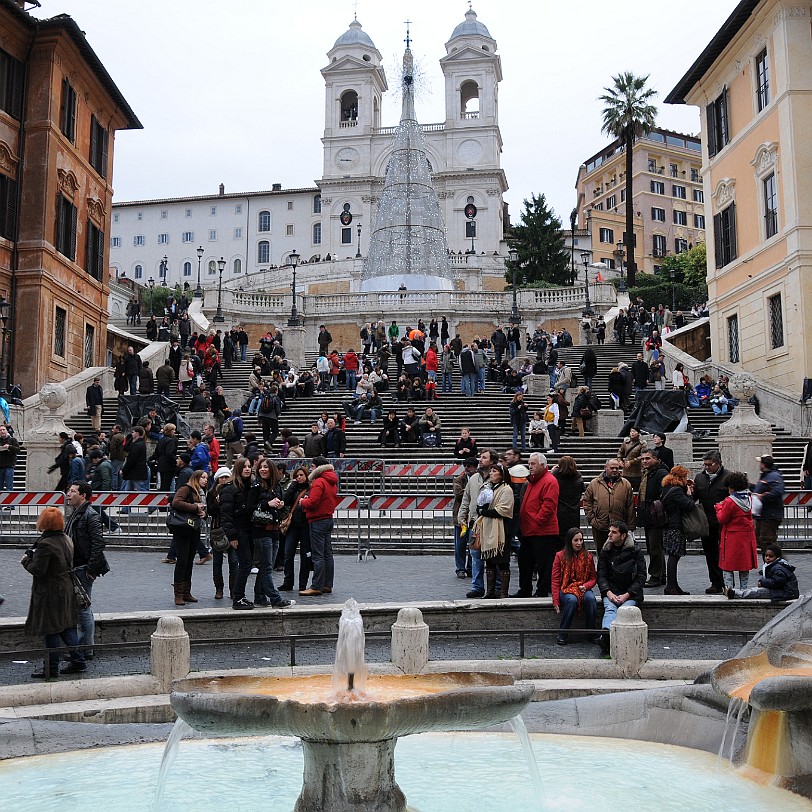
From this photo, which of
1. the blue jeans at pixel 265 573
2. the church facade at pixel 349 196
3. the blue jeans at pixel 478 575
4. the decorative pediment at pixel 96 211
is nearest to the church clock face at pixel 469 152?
the church facade at pixel 349 196

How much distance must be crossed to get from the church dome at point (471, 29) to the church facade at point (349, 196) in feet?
0.45

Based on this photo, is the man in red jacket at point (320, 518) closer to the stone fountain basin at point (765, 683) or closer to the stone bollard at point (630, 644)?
the stone bollard at point (630, 644)

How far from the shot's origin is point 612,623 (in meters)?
8.45

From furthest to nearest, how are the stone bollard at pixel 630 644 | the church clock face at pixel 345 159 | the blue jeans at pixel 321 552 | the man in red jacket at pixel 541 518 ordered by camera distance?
the church clock face at pixel 345 159 < the blue jeans at pixel 321 552 < the man in red jacket at pixel 541 518 < the stone bollard at pixel 630 644

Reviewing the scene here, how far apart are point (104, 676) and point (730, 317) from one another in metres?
25.4

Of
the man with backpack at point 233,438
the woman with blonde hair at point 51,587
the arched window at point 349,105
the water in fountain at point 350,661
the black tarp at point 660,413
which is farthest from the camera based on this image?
the arched window at point 349,105

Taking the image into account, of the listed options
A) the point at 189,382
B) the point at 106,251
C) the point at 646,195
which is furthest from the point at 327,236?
the point at 189,382

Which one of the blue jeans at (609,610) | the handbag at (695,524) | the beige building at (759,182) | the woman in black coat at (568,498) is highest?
the beige building at (759,182)

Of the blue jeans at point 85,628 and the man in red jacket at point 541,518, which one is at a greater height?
the man in red jacket at point 541,518

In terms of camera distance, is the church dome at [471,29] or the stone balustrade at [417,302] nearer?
the stone balustrade at [417,302]

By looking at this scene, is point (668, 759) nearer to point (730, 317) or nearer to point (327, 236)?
point (730, 317)

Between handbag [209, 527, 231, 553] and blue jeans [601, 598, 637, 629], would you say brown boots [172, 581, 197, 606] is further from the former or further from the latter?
blue jeans [601, 598, 637, 629]

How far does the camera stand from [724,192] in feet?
98.3

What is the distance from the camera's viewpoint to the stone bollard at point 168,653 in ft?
25.8
